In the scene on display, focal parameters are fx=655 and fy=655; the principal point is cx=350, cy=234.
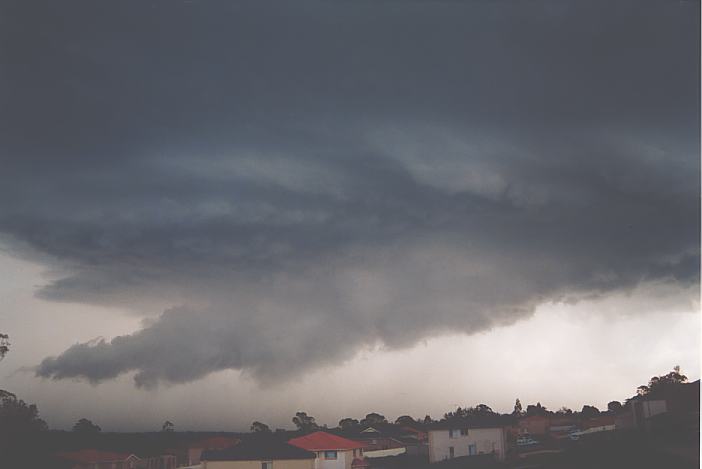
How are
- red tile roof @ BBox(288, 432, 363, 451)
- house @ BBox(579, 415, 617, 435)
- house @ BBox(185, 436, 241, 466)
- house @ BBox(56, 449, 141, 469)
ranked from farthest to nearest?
1. house @ BBox(579, 415, 617, 435)
2. red tile roof @ BBox(288, 432, 363, 451)
3. house @ BBox(185, 436, 241, 466)
4. house @ BBox(56, 449, 141, 469)

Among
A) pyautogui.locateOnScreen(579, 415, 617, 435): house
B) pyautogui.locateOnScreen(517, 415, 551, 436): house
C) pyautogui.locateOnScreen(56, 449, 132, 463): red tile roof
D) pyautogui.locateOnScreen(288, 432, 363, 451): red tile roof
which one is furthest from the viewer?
pyautogui.locateOnScreen(517, 415, 551, 436): house

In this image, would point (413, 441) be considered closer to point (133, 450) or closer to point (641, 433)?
point (641, 433)

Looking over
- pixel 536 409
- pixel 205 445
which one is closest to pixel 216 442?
pixel 205 445

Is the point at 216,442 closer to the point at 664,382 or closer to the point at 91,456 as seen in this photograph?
the point at 91,456

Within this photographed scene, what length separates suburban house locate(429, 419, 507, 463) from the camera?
95.7 feet

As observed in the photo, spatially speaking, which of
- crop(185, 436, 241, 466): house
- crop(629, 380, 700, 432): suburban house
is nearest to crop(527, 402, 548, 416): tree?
crop(629, 380, 700, 432): suburban house

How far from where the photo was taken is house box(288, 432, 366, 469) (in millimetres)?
25750

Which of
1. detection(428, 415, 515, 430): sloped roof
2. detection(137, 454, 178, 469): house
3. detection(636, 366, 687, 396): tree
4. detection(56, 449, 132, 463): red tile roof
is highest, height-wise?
detection(636, 366, 687, 396): tree

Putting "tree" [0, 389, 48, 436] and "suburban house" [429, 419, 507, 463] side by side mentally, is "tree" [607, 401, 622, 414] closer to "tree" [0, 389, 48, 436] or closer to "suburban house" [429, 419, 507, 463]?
"suburban house" [429, 419, 507, 463]

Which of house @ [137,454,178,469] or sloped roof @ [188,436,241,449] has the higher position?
sloped roof @ [188,436,241,449]

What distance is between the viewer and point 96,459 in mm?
23141

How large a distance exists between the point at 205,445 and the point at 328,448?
15.9 feet

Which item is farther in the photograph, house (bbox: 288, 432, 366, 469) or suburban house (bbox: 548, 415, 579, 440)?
suburban house (bbox: 548, 415, 579, 440)

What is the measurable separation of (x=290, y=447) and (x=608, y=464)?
11.6 meters
